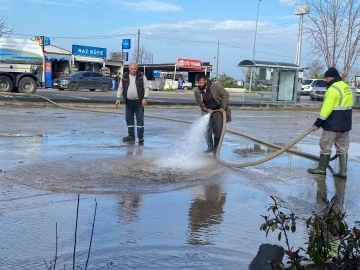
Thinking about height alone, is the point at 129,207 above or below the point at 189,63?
below

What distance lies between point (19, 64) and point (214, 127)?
2139cm

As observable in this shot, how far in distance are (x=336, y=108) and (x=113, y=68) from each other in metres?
58.3

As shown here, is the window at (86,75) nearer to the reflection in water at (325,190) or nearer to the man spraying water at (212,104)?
the man spraying water at (212,104)

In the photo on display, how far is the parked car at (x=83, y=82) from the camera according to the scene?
136ft

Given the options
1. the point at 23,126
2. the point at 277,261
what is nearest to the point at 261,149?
the point at 23,126

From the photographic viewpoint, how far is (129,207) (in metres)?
6.23

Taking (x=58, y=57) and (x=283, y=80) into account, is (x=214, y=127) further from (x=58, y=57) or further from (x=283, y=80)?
(x=58, y=57)

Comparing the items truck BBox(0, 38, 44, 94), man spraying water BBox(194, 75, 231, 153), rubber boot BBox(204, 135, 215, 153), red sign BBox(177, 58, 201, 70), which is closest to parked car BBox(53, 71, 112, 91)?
truck BBox(0, 38, 44, 94)

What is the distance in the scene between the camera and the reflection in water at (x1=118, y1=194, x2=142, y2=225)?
5.78 meters

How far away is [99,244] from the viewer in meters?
4.91

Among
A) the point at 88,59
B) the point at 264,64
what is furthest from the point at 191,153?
the point at 88,59

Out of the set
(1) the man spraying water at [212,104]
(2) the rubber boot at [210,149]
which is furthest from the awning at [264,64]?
(2) the rubber boot at [210,149]

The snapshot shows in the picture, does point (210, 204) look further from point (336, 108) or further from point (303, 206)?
point (336, 108)

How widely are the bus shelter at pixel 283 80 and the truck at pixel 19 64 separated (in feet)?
42.1
